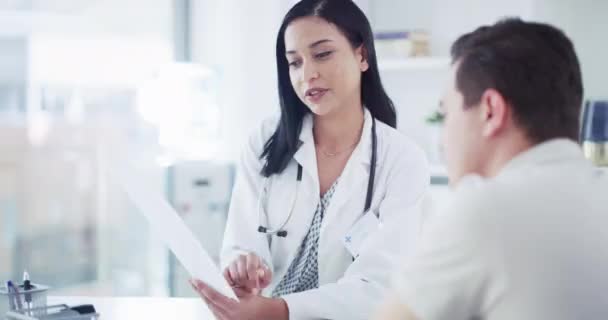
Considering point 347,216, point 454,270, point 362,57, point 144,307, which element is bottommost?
point 144,307

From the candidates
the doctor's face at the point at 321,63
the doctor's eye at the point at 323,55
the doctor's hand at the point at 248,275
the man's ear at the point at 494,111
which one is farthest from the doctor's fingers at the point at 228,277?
→ the man's ear at the point at 494,111

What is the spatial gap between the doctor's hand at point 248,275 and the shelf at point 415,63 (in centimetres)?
208

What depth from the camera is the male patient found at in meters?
1.00

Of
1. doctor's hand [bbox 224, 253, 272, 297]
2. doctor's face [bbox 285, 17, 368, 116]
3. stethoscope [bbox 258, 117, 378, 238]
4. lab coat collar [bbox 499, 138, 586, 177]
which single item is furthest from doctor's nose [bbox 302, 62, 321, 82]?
lab coat collar [bbox 499, 138, 586, 177]

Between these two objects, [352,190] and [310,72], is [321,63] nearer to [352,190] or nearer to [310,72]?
[310,72]

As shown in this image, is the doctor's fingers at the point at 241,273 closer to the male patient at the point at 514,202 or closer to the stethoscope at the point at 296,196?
the stethoscope at the point at 296,196

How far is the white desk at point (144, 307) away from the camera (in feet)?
6.21

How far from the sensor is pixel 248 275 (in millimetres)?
1911

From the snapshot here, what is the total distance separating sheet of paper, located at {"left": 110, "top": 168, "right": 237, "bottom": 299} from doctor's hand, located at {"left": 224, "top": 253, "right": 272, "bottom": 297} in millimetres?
223

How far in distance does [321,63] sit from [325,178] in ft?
1.02

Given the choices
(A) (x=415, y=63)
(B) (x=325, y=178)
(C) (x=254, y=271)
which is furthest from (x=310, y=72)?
(A) (x=415, y=63)

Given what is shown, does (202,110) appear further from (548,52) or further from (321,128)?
(548,52)

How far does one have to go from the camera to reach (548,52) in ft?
3.67

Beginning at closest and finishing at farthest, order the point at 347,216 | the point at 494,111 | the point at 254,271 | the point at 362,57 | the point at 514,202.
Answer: the point at 514,202 < the point at 494,111 < the point at 254,271 < the point at 347,216 < the point at 362,57
